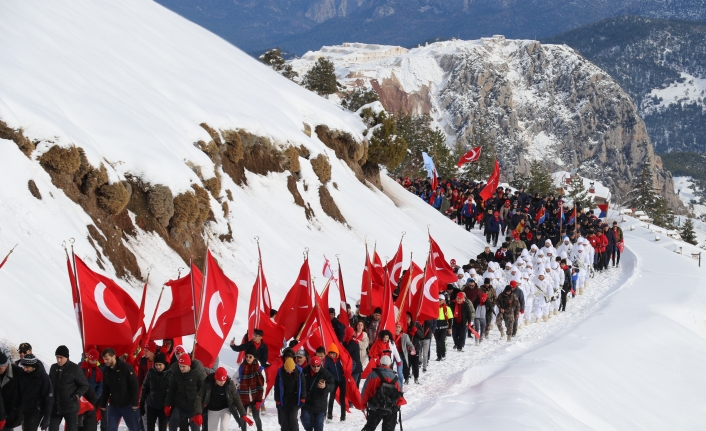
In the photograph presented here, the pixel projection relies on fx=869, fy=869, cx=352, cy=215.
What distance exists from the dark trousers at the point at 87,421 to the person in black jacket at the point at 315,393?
2524mm

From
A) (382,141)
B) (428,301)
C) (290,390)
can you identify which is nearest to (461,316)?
(428,301)

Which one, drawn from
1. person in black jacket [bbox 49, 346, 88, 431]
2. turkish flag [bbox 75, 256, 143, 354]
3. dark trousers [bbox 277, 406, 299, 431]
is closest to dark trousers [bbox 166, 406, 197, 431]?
person in black jacket [bbox 49, 346, 88, 431]

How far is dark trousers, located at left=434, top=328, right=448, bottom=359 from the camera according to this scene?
1741 cm

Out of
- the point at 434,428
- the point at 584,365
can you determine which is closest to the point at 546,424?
the point at 434,428

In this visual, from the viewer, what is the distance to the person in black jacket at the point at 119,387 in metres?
10.0

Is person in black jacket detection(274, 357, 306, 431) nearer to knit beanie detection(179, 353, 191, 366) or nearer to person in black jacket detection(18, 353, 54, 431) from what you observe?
knit beanie detection(179, 353, 191, 366)

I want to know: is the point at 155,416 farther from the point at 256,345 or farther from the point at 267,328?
the point at 267,328

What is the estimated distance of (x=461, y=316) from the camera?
18406mm

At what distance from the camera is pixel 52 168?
16.4 m

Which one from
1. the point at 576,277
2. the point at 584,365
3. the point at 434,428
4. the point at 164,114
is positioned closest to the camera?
the point at 434,428

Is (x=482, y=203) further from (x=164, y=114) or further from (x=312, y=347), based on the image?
(x=312, y=347)

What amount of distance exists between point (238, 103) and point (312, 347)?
52.6 feet

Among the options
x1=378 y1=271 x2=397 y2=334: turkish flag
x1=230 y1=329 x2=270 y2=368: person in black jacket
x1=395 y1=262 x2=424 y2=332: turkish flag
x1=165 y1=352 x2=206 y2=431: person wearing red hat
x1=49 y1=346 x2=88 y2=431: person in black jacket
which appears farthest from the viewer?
x1=395 y1=262 x2=424 y2=332: turkish flag

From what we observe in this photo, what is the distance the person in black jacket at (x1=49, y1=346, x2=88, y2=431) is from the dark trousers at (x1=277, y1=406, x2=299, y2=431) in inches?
97.7
